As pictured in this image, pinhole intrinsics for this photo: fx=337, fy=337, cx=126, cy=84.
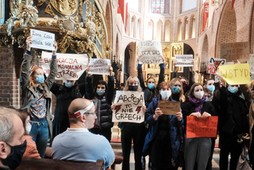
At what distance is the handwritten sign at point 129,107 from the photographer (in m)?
4.92

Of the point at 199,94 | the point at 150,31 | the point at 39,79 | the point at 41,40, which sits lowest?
the point at 199,94

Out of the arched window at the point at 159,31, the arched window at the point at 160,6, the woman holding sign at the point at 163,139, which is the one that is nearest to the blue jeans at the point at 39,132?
the woman holding sign at the point at 163,139

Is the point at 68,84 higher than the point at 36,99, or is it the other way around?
the point at 68,84

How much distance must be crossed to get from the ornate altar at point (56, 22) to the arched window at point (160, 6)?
27.8 meters

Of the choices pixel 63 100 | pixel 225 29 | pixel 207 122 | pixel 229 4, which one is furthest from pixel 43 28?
pixel 225 29

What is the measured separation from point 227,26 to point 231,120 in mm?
12955

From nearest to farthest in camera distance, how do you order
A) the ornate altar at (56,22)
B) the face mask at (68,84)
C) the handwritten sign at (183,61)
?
the face mask at (68,84) → the ornate altar at (56,22) → the handwritten sign at (183,61)

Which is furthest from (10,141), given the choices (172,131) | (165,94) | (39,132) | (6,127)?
(165,94)

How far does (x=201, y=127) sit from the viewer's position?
15.0ft

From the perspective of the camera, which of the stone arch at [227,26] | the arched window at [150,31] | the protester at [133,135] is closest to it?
the protester at [133,135]

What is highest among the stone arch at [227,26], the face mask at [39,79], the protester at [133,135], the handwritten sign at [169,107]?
the stone arch at [227,26]

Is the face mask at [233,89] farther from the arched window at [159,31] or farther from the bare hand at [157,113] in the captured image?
the arched window at [159,31]

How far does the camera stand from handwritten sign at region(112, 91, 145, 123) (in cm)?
492

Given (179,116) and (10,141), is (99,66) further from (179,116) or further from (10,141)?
(10,141)
